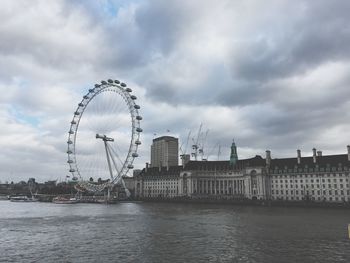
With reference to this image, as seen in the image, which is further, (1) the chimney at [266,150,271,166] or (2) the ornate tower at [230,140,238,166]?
(2) the ornate tower at [230,140,238,166]

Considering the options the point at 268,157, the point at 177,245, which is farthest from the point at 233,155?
the point at 177,245

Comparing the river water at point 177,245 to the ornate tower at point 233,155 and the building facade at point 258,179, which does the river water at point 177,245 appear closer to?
the building facade at point 258,179

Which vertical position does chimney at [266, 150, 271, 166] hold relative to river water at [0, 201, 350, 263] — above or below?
above

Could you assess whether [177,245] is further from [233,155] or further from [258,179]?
[233,155]

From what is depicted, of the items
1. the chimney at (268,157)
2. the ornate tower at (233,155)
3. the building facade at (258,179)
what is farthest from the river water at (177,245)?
the ornate tower at (233,155)

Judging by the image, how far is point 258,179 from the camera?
14062 centimetres

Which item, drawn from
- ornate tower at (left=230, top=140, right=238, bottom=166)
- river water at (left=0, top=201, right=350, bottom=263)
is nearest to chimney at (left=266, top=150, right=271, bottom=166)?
ornate tower at (left=230, top=140, right=238, bottom=166)

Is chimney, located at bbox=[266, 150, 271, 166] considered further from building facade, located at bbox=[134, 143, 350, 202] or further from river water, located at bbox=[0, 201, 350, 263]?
river water, located at bbox=[0, 201, 350, 263]

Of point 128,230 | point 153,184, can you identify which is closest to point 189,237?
point 128,230

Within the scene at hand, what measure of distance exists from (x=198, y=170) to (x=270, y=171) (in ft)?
123

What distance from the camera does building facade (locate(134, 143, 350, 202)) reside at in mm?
120812

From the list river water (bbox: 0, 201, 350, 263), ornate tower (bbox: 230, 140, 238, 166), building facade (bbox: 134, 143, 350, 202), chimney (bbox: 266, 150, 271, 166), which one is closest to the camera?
river water (bbox: 0, 201, 350, 263)

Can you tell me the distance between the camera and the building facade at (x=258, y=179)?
120812mm

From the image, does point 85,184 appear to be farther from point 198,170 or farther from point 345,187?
point 345,187
